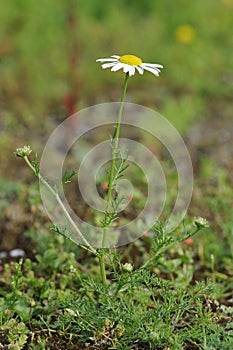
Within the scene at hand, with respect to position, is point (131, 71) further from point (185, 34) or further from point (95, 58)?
point (185, 34)

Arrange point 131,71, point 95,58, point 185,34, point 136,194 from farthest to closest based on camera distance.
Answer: point 185,34 → point 95,58 → point 136,194 → point 131,71

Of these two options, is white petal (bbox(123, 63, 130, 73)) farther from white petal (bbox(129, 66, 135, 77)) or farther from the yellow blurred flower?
the yellow blurred flower

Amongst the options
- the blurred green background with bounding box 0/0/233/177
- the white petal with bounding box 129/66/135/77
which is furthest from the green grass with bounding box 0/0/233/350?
the white petal with bounding box 129/66/135/77

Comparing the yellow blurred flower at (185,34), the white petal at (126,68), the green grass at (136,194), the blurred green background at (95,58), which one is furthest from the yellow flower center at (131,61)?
the yellow blurred flower at (185,34)

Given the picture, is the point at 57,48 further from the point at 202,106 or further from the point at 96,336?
the point at 96,336

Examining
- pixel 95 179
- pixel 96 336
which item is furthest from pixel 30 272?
pixel 95 179

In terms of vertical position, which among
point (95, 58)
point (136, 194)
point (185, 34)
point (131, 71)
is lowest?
point (136, 194)

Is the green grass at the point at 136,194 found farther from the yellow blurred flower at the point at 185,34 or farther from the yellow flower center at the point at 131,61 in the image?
the yellow flower center at the point at 131,61

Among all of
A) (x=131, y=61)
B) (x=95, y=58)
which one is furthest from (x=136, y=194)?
(x=95, y=58)
